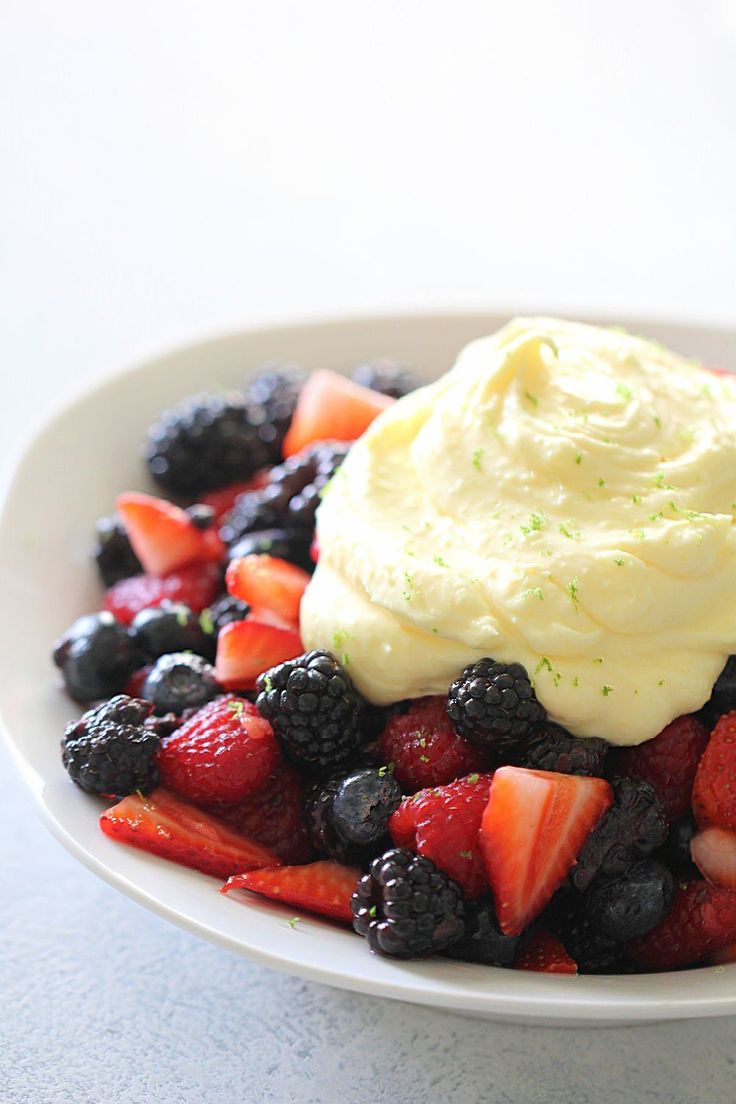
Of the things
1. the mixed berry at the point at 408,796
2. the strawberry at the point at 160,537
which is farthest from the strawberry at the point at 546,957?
the strawberry at the point at 160,537

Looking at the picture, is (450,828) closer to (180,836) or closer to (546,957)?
(546,957)

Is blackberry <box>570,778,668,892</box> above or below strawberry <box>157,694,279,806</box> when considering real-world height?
below

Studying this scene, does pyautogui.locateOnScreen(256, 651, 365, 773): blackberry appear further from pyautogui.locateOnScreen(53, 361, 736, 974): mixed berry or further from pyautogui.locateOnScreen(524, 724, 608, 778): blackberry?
pyautogui.locateOnScreen(524, 724, 608, 778): blackberry

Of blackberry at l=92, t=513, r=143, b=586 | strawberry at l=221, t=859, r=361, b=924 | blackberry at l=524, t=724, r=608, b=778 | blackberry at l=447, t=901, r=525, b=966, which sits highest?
blackberry at l=92, t=513, r=143, b=586

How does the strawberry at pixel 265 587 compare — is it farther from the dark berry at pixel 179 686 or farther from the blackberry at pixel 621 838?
the blackberry at pixel 621 838

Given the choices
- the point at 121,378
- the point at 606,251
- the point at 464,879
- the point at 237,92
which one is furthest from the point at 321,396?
the point at 237,92

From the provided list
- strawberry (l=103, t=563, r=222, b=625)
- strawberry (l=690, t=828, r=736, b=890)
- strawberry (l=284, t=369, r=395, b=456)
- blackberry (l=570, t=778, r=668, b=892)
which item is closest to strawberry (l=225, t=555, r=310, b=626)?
strawberry (l=103, t=563, r=222, b=625)

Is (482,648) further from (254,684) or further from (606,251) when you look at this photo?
(606,251)
